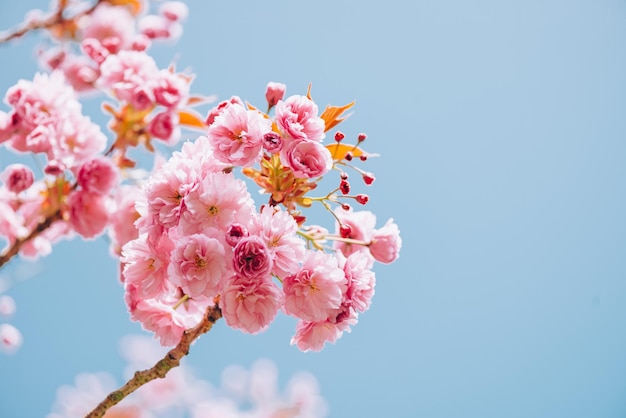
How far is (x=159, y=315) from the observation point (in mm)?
1014

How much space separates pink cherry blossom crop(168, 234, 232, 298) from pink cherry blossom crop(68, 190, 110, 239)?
0.59 m

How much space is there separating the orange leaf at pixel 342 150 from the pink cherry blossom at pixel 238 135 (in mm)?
234

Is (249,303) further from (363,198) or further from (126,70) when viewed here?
(126,70)

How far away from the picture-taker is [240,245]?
827 mm

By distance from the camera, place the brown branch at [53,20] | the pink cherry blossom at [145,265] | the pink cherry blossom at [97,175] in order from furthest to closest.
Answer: the brown branch at [53,20] → the pink cherry blossom at [97,175] → the pink cherry blossom at [145,265]

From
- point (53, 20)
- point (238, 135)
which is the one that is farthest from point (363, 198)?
point (53, 20)

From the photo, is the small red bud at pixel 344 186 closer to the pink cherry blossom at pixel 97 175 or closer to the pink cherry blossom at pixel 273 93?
the pink cherry blossom at pixel 273 93

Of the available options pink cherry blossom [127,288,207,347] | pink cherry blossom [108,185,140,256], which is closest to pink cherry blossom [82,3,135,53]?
pink cherry blossom [108,185,140,256]

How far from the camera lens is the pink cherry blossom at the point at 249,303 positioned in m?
0.87

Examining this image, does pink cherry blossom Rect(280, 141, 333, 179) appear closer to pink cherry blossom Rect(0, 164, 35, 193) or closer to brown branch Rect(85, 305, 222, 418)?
brown branch Rect(85, 305, 222, 418)

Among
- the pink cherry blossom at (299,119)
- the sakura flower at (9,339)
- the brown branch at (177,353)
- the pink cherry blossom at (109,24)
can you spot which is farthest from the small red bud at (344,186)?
the sakura flower at (9,339)

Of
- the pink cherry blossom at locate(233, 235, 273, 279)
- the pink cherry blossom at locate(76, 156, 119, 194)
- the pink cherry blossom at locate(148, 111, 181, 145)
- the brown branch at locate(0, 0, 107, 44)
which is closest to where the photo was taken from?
the pink cherry blossom at locate(233, 235, 273, 279)

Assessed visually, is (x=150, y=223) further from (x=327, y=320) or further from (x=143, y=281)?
(x=327, y=320)

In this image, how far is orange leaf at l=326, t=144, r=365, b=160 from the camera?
3.67 ft
